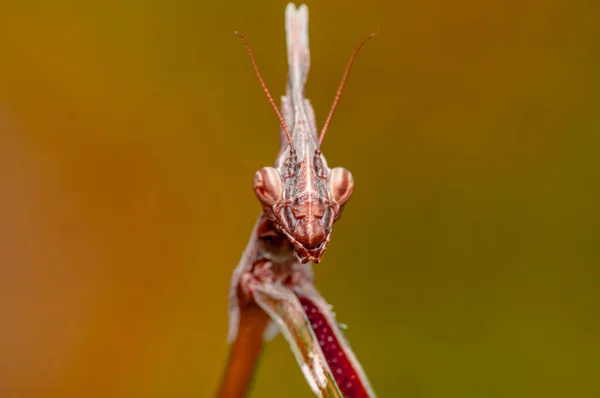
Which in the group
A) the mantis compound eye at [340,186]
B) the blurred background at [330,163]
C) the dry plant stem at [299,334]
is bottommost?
the dry plant stem at [299,334]

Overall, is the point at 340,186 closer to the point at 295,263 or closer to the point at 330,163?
the point at 295,263

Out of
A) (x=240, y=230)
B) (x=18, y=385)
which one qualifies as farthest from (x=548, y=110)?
(x=18, y=385)

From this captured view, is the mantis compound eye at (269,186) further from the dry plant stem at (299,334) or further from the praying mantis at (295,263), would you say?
the dry plant stem at (299,334)

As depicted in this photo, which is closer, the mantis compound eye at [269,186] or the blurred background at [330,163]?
the mantis compound eye at [269,186]

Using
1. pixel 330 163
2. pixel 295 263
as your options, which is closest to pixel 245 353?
pixel 295 263

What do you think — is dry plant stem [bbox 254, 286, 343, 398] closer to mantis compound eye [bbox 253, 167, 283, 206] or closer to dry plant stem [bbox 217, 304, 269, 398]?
dry plant stem [bbox 217, 304, 269, 398]

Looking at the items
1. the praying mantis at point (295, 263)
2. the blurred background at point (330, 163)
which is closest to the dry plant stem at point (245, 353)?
the praying mantis at point (295, 263)
